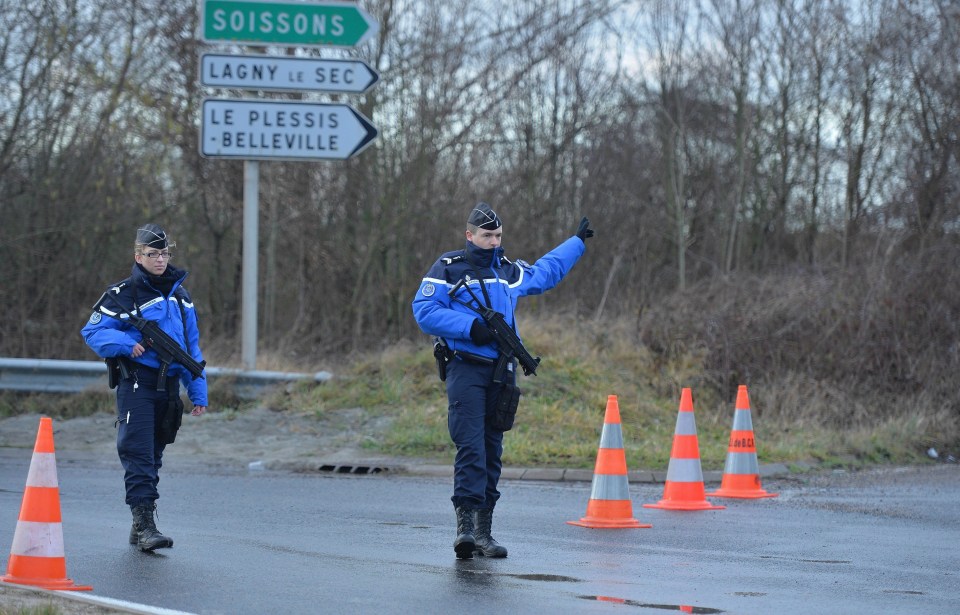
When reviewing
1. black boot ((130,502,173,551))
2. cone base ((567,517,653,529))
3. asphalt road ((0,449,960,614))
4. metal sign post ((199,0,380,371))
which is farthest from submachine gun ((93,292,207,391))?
metal sign post ((199,0,380,371))

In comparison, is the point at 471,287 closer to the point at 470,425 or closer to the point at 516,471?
the point at 470,425

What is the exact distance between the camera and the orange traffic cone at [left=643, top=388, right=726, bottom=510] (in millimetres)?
10203

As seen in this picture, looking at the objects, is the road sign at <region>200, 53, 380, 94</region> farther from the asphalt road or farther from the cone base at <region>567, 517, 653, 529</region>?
the cone base at <region>567, 517, 653, 529</region>

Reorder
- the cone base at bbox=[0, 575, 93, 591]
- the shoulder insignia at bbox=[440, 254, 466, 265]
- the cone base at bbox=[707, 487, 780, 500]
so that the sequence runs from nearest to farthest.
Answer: the cone base at bbox=[0, 575, 93, 591] < the shoulder insignia at bbox=[440, 254, 466, 265] < the cone base at bbox=[707, 487, 780, 500]

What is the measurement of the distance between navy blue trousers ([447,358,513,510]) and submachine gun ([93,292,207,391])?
1558 mm

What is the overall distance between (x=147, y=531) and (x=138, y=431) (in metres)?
0.56

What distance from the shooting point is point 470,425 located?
7500 millimetres

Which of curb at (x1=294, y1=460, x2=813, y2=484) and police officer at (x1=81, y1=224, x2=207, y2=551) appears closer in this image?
police officer at (x1=81, y1=224, x2=207, y2=551)

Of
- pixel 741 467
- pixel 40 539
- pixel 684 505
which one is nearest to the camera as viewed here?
pixel 40 539

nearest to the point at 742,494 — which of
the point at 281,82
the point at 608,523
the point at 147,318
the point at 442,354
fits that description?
the point at 608,523

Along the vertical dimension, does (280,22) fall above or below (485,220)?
above

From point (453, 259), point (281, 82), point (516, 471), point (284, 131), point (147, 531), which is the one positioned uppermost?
point (281, 82)

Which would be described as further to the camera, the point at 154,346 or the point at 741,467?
the point at 741,467

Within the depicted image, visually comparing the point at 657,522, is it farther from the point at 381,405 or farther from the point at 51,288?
the point at 51,288
